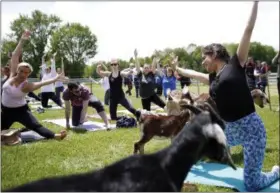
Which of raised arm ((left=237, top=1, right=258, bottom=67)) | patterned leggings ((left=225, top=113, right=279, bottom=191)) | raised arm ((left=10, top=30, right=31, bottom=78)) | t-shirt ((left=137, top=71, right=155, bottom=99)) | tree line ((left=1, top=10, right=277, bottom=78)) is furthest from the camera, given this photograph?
tree line ((left=1, top=10, right=277, bottom=78))

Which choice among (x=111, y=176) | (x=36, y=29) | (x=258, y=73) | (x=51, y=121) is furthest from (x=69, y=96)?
(x=36, y=29)

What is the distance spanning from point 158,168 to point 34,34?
50.9 meters

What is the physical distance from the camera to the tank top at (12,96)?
7.90 metres

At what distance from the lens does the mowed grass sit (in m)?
6.66

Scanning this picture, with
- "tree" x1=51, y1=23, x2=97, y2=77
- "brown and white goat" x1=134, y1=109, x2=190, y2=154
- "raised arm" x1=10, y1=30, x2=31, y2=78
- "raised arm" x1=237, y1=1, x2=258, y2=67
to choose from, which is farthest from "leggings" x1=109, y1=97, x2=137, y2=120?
"tree" x1=51, y1=23, x2=97, y2=77

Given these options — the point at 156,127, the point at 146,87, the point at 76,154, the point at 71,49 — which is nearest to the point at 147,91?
the point at 146,87

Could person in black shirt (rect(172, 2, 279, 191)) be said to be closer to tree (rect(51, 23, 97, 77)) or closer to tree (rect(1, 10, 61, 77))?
tree (rect(51, 23, 97, 77))

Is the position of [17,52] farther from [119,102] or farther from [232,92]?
[119,102]

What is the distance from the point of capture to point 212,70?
18.8ft

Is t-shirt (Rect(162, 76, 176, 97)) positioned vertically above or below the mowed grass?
above

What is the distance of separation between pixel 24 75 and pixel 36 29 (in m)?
47.9

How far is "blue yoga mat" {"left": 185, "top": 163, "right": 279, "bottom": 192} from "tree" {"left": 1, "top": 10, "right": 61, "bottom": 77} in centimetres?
3501

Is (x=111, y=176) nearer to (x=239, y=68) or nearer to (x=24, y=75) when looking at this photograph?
(x=239, y=68)

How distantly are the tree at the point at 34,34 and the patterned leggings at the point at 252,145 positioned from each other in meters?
36.3
